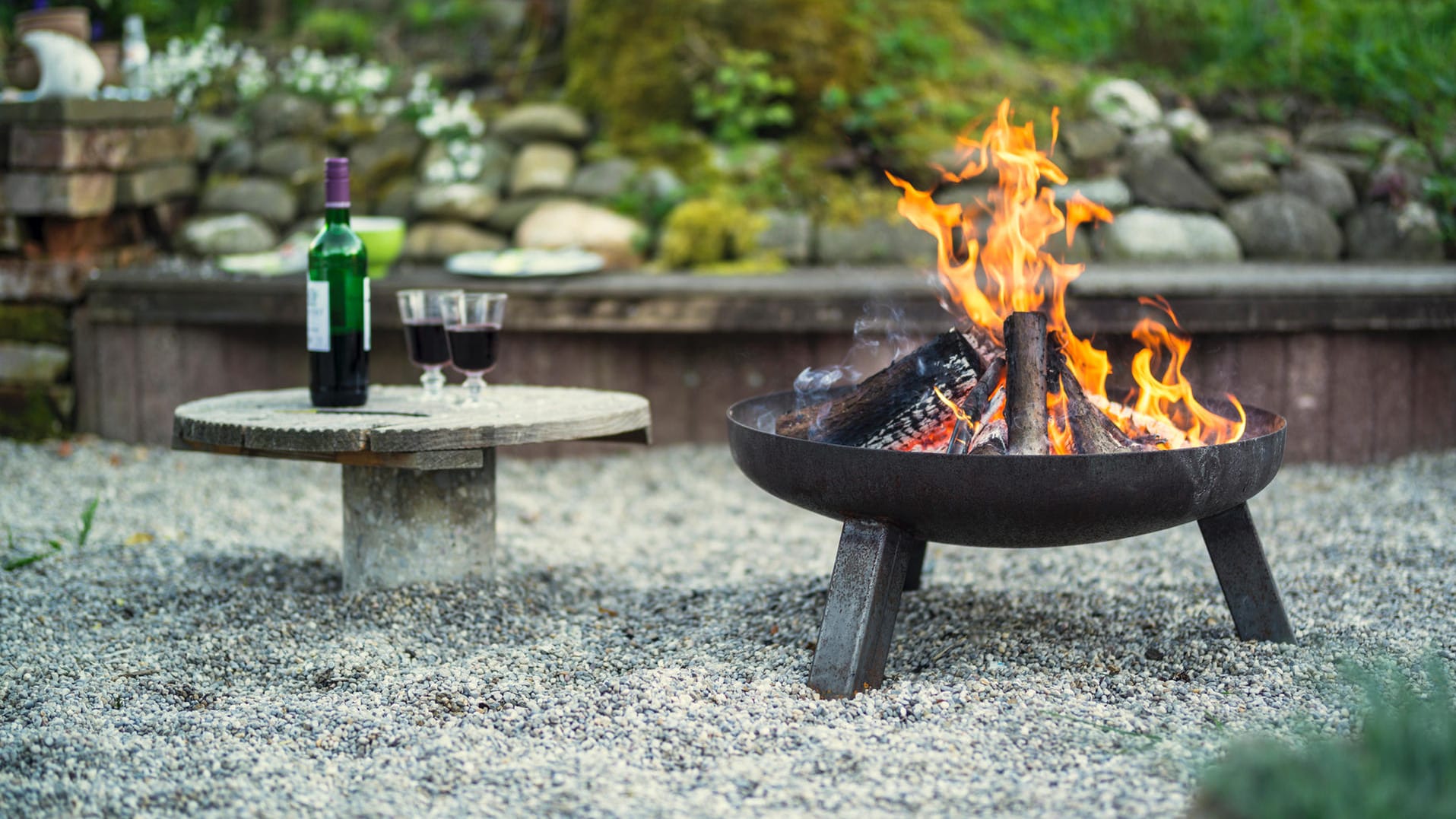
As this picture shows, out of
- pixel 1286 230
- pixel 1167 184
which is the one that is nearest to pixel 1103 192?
pixel 1167 184

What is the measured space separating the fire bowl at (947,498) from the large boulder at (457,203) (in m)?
3.09

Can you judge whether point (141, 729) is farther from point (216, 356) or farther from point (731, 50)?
point (731, 50)

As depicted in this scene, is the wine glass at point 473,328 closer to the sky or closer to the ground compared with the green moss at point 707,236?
closer to the ground

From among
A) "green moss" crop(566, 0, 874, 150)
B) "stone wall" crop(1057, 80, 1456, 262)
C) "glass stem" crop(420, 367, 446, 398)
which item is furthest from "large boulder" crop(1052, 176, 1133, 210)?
"glass stem" crop(420, 367, 446, 398)

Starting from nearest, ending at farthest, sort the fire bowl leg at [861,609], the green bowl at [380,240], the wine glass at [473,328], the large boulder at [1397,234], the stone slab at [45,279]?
the fire bowl leg at [861,609], the wine glass at [473,328], the green bowl at [380,240], the stone slab at [45,279], the large boulder at [1397,234]

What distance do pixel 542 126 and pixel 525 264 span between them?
1.26m

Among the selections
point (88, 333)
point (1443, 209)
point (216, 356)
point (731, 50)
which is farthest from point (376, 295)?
point (1443, 209)

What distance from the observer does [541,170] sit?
5.57 m

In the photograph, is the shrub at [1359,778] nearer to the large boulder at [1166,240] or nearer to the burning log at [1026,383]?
the burning log at [1026,383]

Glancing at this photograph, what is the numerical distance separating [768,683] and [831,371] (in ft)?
2.82

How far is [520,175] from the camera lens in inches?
219

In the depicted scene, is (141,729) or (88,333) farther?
(88,333)

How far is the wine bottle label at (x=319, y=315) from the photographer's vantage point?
110 inches

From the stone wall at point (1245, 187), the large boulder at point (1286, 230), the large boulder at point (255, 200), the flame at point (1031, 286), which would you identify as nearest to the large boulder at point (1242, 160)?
the stone wall at point (1245, 187)
